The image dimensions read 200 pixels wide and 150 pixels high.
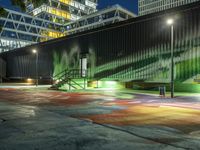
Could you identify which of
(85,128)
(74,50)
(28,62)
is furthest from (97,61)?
(85,128)

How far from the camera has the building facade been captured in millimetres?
20828

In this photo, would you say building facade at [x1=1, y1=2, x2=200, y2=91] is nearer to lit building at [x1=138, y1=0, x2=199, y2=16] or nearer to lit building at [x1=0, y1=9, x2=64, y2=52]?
lit building at [x1=0, y1=9, x2=64, y2=52]

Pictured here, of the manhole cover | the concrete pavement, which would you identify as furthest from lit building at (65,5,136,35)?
the manhole cover

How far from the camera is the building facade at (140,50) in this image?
820 inches

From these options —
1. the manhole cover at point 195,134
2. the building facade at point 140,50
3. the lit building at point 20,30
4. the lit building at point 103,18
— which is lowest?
the manhole cover at point 195,134

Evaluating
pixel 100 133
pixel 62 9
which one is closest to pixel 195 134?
pixel 100 133

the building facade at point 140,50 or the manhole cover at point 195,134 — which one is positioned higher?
the building facade at point 140,50

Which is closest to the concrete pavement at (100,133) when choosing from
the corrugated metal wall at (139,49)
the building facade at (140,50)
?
the building facade at (140,50)

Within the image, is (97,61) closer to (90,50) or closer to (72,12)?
(90,50)

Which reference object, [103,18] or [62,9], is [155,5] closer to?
[62,9]

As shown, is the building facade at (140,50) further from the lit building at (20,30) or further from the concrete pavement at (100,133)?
the lit building at (20,30)

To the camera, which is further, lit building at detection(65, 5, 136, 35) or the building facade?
lit building at detection(65, 5, 136, 35)

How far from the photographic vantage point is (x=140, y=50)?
2459 cm

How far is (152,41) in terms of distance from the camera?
23641 mm
